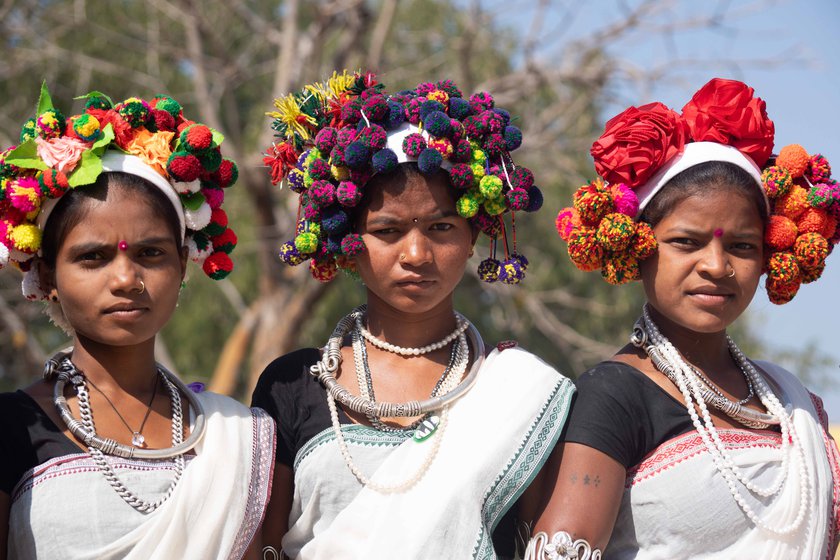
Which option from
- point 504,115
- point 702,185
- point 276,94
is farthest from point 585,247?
point 276,94

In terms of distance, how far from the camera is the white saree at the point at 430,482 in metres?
3.36

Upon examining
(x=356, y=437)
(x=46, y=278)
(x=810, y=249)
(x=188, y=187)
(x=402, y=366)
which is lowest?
(x=356, y=437)

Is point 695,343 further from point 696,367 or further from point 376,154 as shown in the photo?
point 376,154

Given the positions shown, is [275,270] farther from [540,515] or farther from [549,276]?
Result: [540,515]

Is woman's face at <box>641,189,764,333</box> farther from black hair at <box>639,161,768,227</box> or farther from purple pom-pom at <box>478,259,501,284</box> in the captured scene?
purple pom-pom at <box>478,259,501,284</box>

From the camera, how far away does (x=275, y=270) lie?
982cm

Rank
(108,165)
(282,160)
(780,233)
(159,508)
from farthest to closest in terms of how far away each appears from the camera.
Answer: (282,160) < (780,233) < (108,165) < (159,508)

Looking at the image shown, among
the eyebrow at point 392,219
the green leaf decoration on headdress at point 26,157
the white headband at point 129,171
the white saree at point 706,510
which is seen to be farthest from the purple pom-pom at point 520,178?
the green leaf decoration on headdress at point 26,157

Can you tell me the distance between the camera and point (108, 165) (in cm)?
329

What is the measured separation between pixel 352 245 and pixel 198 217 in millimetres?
498

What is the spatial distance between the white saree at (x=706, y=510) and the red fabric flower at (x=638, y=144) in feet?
2.91

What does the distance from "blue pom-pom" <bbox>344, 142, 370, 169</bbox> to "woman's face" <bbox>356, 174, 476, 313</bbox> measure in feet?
0.39

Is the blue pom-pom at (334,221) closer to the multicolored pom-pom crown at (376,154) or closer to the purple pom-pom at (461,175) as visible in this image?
the multicolored pom-pom crown at (376,154)

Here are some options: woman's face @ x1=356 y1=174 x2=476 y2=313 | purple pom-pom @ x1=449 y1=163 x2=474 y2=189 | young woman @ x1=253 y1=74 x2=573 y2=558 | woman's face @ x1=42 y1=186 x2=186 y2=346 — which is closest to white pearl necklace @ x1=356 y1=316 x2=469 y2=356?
young woman @ x1=253 y1=74 x2=573 y2=558
